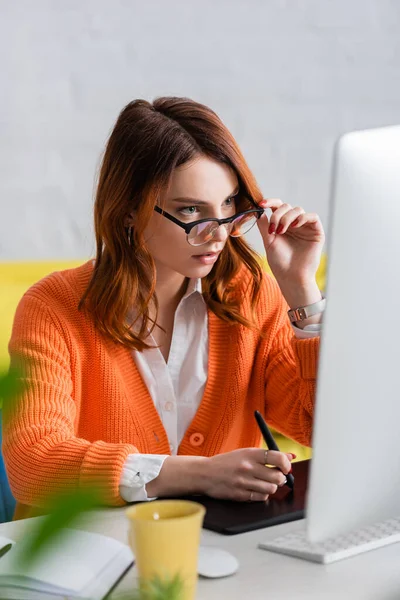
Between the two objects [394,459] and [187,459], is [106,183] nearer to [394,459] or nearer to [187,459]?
[187,459]

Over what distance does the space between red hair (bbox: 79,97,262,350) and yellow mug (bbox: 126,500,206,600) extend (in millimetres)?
783

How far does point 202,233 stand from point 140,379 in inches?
11.2

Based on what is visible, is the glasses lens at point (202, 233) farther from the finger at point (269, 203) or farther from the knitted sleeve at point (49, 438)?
the knitted sleeve at point (49, 438)

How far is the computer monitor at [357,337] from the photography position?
2.29 ft

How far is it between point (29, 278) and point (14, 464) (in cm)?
107

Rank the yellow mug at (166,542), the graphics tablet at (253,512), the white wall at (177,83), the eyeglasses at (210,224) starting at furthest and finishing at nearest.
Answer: the white wall at (177,83)
the eyeglasses at (210,224)
the graphics tablet at (253,512)
the yellow mug at (166,542)

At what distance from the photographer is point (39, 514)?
266 millimetres

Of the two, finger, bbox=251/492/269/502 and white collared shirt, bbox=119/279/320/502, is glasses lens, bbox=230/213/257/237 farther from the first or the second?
finger, bbox=251/492/269/502

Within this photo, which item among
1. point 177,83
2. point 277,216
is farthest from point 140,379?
point 177,83

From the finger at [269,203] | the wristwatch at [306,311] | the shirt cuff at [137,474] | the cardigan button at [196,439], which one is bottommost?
the cardigan button at [196,439]

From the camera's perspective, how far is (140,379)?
1.50 meters

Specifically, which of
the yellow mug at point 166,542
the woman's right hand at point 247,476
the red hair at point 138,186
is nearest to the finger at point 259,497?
the woman's right hand at point 247,476

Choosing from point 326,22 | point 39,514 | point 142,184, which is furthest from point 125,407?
point 326,22

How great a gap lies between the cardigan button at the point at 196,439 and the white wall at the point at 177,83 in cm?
127
